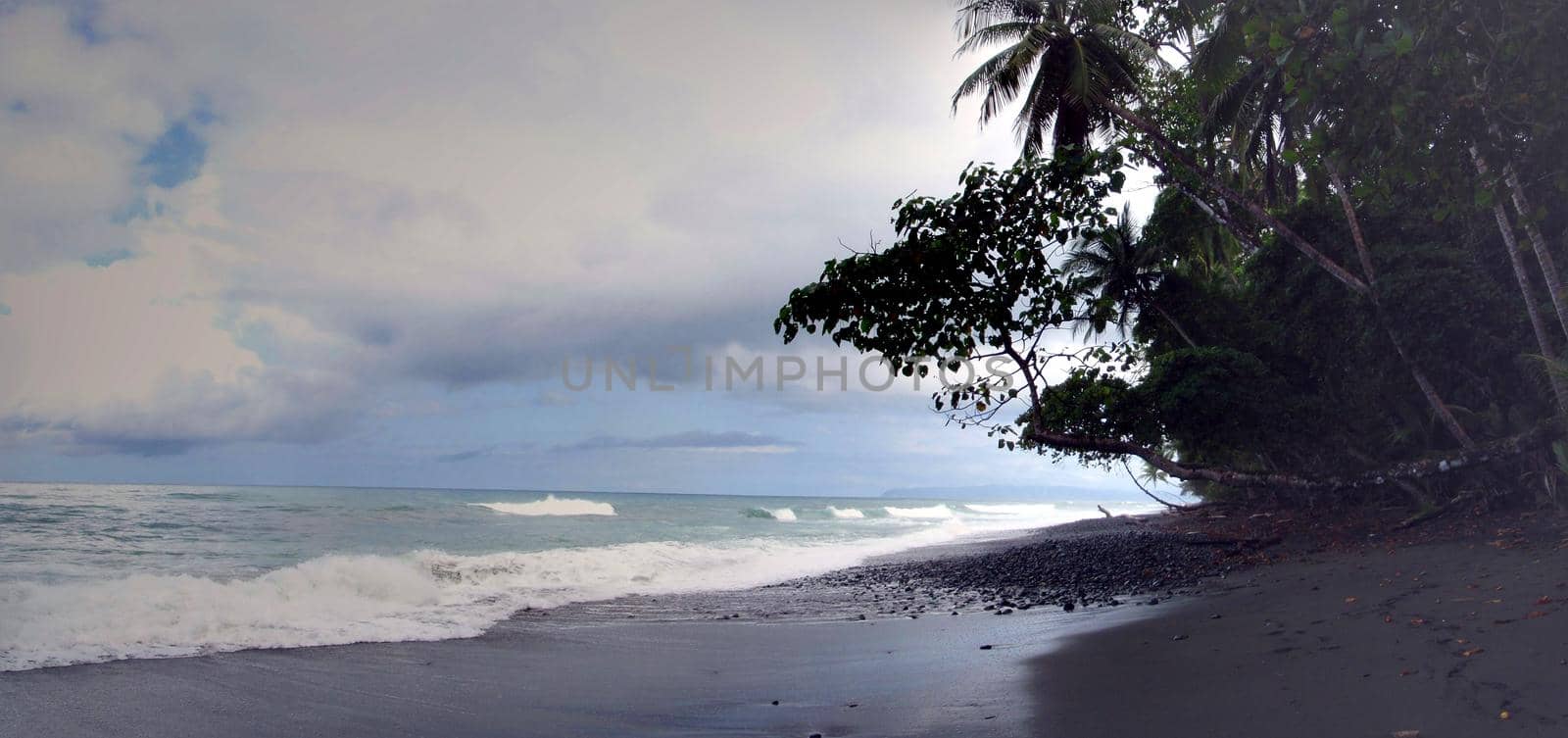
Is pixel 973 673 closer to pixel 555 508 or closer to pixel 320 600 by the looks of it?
pixel 320 600

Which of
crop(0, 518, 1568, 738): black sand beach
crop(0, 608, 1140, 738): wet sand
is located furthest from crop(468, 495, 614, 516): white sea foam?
crop(0, 608, 1140, 738): wet sand

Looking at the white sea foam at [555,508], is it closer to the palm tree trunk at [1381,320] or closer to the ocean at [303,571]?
the ocean at [303,571]

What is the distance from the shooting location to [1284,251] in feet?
50.3

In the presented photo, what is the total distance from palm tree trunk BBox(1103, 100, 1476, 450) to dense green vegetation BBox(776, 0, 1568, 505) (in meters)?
0.06

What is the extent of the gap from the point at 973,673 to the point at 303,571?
1271 cm

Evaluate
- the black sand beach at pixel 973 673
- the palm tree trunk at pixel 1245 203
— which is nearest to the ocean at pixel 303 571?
the black sand beach at pixel 973 673

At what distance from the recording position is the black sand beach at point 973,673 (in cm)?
461

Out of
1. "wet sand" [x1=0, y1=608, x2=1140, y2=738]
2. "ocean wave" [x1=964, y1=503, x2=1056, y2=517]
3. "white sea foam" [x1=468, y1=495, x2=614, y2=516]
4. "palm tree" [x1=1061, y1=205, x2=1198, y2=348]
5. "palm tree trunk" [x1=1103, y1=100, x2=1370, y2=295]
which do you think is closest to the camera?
"wet sand" [x1=0, y1=608, x2=1140, y2=738]

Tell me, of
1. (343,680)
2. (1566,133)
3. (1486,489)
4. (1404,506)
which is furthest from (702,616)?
(1404,506)

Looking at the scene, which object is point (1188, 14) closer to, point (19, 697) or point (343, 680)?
point (343, 680)

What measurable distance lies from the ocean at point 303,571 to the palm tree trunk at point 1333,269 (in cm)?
1071

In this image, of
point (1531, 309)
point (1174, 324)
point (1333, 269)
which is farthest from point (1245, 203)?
point (1174, 324)

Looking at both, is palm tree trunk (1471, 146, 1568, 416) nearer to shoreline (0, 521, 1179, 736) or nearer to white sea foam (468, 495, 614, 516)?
shoreline (0, 521, 1179, 736)

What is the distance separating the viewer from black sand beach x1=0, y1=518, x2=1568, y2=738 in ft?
15.1
